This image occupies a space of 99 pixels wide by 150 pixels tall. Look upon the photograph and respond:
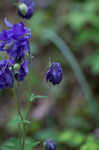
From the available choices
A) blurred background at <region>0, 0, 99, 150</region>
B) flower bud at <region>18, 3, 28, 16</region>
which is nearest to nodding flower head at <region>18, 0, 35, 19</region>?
flower bud at <region>18, 3, 28, 16</region>

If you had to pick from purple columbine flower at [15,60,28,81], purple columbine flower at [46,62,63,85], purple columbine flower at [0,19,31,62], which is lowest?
purple columbine flower at [46,62,63,85]

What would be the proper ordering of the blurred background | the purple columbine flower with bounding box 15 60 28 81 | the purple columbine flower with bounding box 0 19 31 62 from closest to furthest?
the purple columbine flower with bounding box 0 19 31 62 → the purple columbine flower with bounding box 15 60 28 81 → the blurred background

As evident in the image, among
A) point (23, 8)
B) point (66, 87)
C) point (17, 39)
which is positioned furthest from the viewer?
point (66, 87)

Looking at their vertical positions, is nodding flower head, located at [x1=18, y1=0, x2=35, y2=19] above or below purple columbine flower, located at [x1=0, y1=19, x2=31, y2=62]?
above

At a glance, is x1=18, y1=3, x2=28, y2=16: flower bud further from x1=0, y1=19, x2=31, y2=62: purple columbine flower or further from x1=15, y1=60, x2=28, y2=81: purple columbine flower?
x1=15, y1=60, x2=28, y2=81: purple columbine flower

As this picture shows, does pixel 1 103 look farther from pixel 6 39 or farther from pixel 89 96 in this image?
pixel 6 39

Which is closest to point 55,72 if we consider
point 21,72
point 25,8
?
point 21,72

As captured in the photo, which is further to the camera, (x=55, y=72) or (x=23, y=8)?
(x=23, y=8)

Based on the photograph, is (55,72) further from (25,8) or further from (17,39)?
(25,8)

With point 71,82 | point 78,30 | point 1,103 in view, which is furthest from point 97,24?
point 1,103
